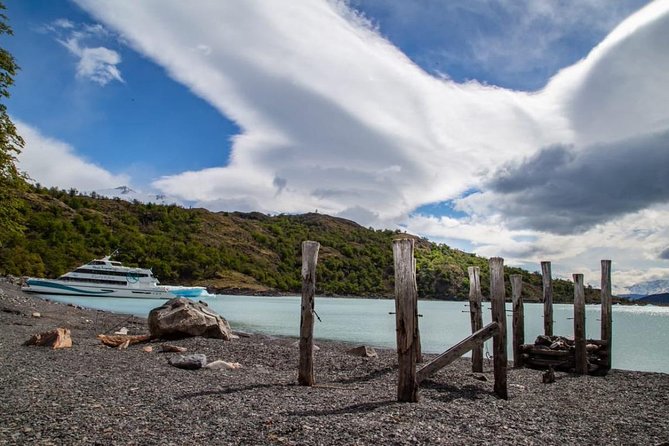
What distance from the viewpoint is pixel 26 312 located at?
31062 mm

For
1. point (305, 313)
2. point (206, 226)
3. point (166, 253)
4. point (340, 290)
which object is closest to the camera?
point (305, 313)

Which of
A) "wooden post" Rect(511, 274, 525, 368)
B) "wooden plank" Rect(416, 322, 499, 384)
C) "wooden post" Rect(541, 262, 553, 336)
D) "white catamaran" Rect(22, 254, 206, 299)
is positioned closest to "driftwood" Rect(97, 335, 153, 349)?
"wooden plank" Rect(416, 322, 499, 384)

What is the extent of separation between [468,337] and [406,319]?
1869mm

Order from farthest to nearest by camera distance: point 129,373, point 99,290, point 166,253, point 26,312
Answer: point 166,253 → point 99,290 → point 26,312 → point 129,373

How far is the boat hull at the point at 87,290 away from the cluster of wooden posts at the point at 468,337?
232ft

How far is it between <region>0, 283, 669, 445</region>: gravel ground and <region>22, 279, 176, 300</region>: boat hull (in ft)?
230

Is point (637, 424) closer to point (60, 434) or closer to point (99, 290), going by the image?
point (60, 434)

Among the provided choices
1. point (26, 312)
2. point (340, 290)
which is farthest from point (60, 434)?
point (340, 290)

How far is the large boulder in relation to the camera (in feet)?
71.5

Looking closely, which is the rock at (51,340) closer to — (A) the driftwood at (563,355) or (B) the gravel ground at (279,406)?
(B) the gravel ground at (279,406)

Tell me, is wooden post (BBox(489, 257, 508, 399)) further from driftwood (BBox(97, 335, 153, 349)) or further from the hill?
the hill

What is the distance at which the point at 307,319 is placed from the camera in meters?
14.0

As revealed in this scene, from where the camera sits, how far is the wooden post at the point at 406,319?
37.1 ft

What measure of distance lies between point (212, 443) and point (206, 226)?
18706 centimetres
